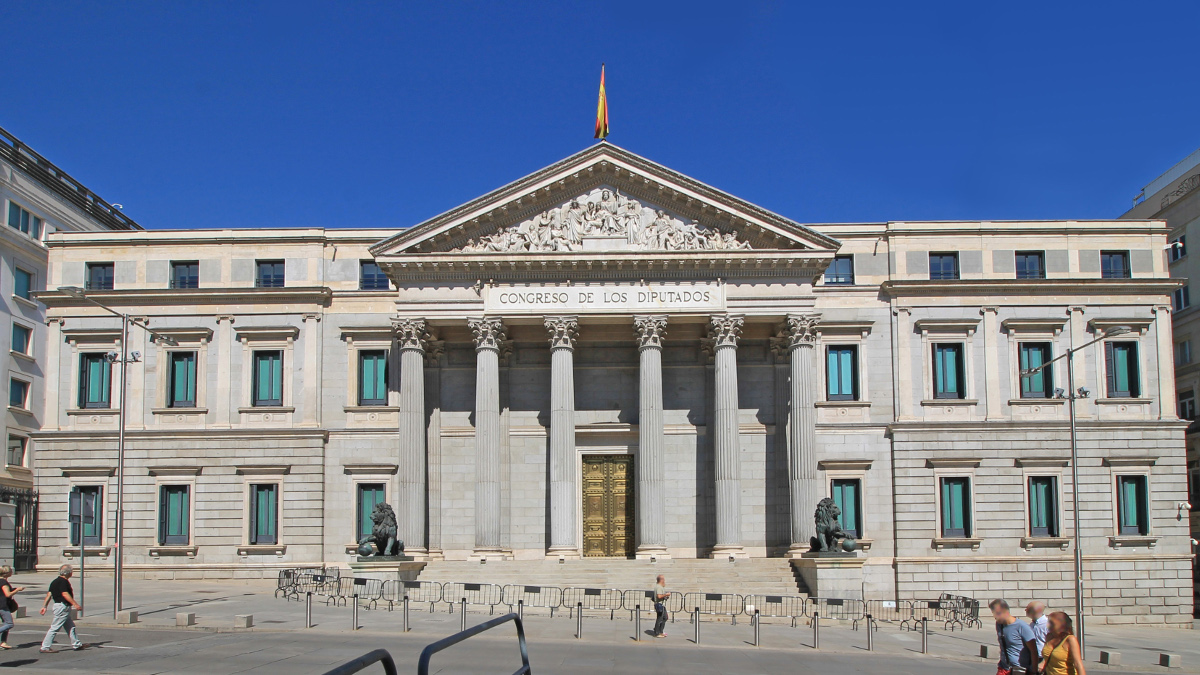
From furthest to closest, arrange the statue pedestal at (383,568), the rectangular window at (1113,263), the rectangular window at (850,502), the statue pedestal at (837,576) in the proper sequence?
the rectangular window at (1113,263)
the rectangular window at (850,502)
the statue pedestal at (383,568)
the statue pedestal at (837,576)

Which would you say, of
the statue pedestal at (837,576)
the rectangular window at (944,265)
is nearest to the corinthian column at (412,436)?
the statue pedestal at (837,576)

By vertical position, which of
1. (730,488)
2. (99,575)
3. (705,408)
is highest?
(705,408)

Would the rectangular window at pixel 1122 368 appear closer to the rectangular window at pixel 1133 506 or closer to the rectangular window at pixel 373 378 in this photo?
the rectangular window at pixel 1133 506

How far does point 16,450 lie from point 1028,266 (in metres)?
50.3

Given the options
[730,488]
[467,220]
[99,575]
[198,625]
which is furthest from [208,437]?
[730,488]

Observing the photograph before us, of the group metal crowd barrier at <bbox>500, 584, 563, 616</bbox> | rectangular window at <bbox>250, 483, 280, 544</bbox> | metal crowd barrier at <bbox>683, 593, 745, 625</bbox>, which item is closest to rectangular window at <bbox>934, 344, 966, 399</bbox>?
metal crowd barrier at <bbox>683, 593, 745, 625</bbox>

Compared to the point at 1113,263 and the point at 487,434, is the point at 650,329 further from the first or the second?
the point at 1113,263

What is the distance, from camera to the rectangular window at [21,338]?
2138 inches

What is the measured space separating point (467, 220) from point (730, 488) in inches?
607

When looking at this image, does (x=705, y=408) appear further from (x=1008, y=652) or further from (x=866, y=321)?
(x=1008, y=652)

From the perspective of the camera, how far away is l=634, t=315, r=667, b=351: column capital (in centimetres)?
4494

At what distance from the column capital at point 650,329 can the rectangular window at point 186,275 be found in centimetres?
2168

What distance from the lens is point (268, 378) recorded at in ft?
166

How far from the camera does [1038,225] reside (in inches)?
2005
